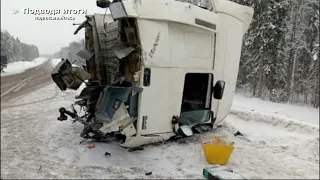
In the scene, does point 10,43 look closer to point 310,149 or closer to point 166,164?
point 166,164

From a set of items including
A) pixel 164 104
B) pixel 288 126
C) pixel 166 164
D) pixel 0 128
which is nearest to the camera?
pixel 0 128

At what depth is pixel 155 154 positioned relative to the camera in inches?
164

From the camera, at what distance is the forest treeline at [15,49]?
0.93 metres

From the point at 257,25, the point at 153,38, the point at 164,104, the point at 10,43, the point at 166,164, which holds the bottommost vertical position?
the point at 166,164

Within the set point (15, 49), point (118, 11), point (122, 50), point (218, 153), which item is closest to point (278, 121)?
point (218, 153)

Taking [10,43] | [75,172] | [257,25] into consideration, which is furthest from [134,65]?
[257,25]

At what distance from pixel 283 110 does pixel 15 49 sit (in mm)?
5073

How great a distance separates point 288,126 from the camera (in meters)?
5.71

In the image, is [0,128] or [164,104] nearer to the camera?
[0,128]

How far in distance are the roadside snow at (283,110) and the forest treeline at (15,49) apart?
12.2 feet

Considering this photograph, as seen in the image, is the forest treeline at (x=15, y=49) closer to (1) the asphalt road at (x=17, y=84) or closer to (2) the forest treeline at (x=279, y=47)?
(1) the asphalt road at (x=17, y=84)

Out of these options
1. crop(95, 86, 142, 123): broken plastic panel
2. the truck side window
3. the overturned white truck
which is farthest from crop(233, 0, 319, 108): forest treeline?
crop(95, 86, 142, 123): broken plastic panel

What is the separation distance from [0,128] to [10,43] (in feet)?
1.09

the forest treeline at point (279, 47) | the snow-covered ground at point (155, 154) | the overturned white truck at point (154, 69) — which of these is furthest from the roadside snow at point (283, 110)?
the overturned white truck at point (154, 69)
